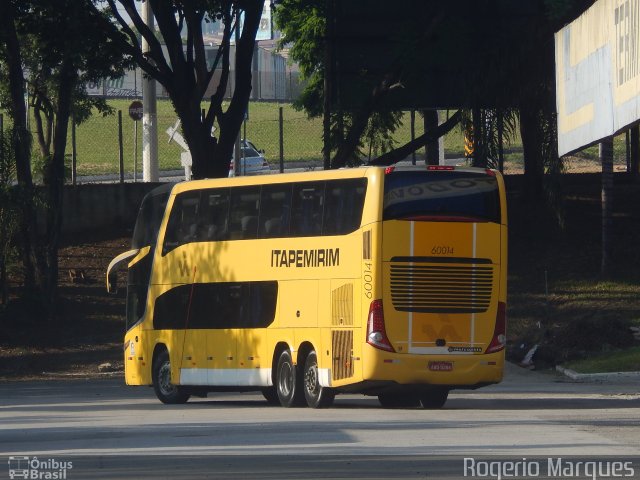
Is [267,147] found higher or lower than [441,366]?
higher

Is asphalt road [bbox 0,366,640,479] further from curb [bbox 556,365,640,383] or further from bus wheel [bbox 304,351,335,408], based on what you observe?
curb [bbox 556,365,640,383]

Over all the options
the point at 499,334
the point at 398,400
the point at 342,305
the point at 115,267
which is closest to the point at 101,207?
the point at 115,267

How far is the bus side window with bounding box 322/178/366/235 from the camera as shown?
781 inches

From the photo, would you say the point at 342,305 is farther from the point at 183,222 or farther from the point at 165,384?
the point at 165,384

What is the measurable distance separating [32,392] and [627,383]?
11161 millimetres

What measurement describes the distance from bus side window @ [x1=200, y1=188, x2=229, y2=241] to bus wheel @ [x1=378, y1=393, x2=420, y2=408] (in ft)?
12.8

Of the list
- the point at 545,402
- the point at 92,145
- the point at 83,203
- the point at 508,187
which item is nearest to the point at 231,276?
the point at 545,402

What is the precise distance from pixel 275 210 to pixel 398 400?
148 inches

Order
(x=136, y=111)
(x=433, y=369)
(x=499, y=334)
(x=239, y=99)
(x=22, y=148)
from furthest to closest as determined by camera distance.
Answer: (x=136, y=111) < (x=22, y=148) < (x=239, y=99) < (x=499, y=334) < (x=433, y=369)

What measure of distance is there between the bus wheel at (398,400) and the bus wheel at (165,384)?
3934mm

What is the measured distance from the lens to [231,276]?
2253 centimetres

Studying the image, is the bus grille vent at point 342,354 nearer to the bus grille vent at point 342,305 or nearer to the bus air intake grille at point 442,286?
the bus grille vent at point 342,305

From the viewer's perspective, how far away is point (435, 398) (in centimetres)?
2070

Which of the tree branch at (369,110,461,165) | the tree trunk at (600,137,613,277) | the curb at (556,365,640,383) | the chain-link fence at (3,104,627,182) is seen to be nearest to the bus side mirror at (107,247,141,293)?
the curb at (556,365,640,383)
